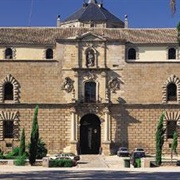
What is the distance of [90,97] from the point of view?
55719mm

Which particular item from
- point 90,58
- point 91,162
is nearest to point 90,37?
point 90,58

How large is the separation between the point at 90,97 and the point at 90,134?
3.27m

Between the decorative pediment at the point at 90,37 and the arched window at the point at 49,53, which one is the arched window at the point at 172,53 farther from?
the arched window at the point at 49,53

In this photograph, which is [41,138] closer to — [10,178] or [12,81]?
[12,81]

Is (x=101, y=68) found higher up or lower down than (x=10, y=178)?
higher up

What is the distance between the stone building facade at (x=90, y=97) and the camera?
55.2 meters

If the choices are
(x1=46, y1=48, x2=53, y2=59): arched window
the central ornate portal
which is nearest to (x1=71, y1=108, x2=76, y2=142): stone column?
the central ornate portal

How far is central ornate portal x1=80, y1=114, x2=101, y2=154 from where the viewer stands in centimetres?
5581

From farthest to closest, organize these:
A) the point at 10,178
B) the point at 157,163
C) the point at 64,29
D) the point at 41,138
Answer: the point at 64,29
the point at 41,138
the point at 157,163
the point at 10,178

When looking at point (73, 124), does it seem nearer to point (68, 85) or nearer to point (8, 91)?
point (68, 85)

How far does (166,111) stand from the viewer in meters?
55.2

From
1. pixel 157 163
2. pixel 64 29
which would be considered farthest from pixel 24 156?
pixel 64 29

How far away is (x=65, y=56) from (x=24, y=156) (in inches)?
535

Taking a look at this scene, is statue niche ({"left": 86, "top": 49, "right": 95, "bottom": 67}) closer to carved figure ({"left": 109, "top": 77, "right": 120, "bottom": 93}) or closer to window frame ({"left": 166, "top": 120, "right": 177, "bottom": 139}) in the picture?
carved figure ({"left": 109, "top": 77, "right": 120, "bottom": 93})
